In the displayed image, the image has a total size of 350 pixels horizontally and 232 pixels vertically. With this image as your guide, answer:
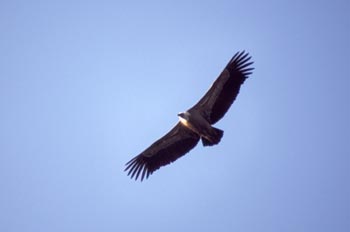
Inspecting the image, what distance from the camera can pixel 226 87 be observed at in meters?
18.1

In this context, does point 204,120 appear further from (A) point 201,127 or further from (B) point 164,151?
(B) point 164,151

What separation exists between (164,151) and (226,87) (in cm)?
371

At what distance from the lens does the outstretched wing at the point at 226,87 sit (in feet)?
59.2

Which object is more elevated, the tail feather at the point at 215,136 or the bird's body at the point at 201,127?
the bird's body at the point at 201,127

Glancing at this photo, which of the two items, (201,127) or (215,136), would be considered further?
(201,127)

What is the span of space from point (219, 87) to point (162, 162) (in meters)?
3.86

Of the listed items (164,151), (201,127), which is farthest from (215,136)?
(164,151)

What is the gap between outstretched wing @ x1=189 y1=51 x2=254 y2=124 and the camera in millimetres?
18031

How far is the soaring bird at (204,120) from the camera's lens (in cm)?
1803

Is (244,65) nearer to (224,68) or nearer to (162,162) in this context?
(224,68)

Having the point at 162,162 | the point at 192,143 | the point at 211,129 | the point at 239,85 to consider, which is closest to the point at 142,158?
the point at 162,162

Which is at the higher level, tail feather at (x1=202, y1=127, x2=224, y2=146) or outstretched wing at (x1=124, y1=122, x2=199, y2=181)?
outstretched wing at (x1=124, y1=122, x2=199, y2=181)

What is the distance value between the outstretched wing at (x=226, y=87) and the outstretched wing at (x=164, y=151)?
143cm

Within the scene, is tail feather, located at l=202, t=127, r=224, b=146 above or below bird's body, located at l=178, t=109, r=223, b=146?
below
